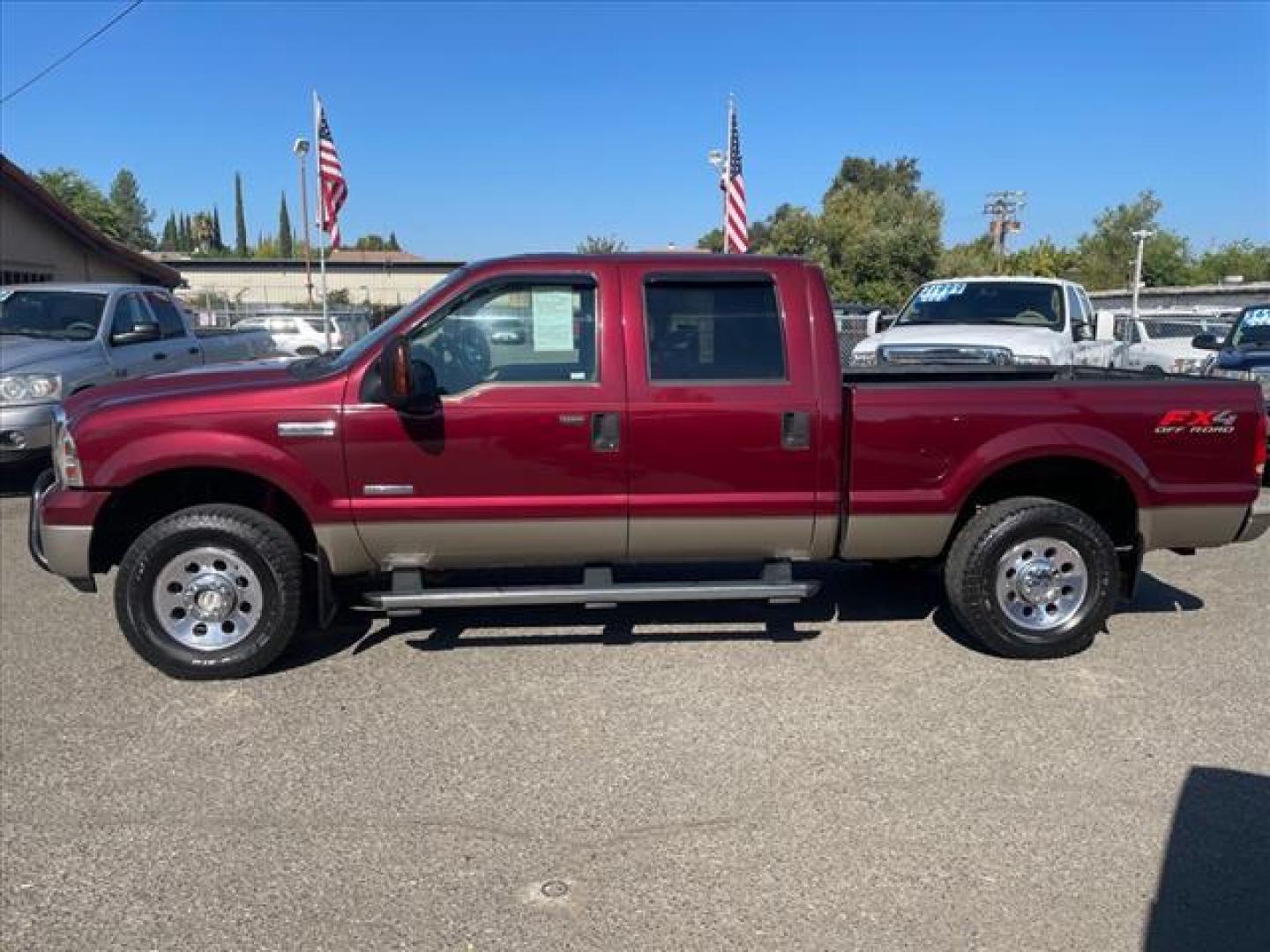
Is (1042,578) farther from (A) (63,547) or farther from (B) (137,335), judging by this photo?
(B) (137,335)

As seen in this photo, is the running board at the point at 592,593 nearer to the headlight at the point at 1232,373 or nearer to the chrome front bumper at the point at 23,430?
the chrome front bumper at the point at 23,430

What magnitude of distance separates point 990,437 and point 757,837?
7.93 ft

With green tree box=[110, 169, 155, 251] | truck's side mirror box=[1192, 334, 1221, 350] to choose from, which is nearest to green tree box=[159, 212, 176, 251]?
green tree box=[110, 169, 155, 251]

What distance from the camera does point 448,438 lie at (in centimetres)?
458

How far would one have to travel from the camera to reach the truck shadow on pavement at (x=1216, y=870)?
109 inches

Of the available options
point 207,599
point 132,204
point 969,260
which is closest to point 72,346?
point 207,599

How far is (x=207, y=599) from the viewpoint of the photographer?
4.64m

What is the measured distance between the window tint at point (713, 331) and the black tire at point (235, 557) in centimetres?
197

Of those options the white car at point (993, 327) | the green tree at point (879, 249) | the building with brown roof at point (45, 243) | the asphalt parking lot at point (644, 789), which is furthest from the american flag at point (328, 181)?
the green tree at point (879, 249)

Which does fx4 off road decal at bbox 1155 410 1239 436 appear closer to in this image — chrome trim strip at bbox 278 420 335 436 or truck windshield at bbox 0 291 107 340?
chrome trim strip at bbox 278 420 335 436

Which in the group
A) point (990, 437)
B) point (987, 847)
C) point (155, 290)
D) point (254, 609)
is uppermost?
point (155, 290)

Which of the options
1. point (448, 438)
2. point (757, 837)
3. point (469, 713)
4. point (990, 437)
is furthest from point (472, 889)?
point (990, 437)

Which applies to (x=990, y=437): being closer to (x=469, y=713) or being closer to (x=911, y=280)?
(x=469, y=713)

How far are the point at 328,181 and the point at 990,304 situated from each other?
11.6 metres
